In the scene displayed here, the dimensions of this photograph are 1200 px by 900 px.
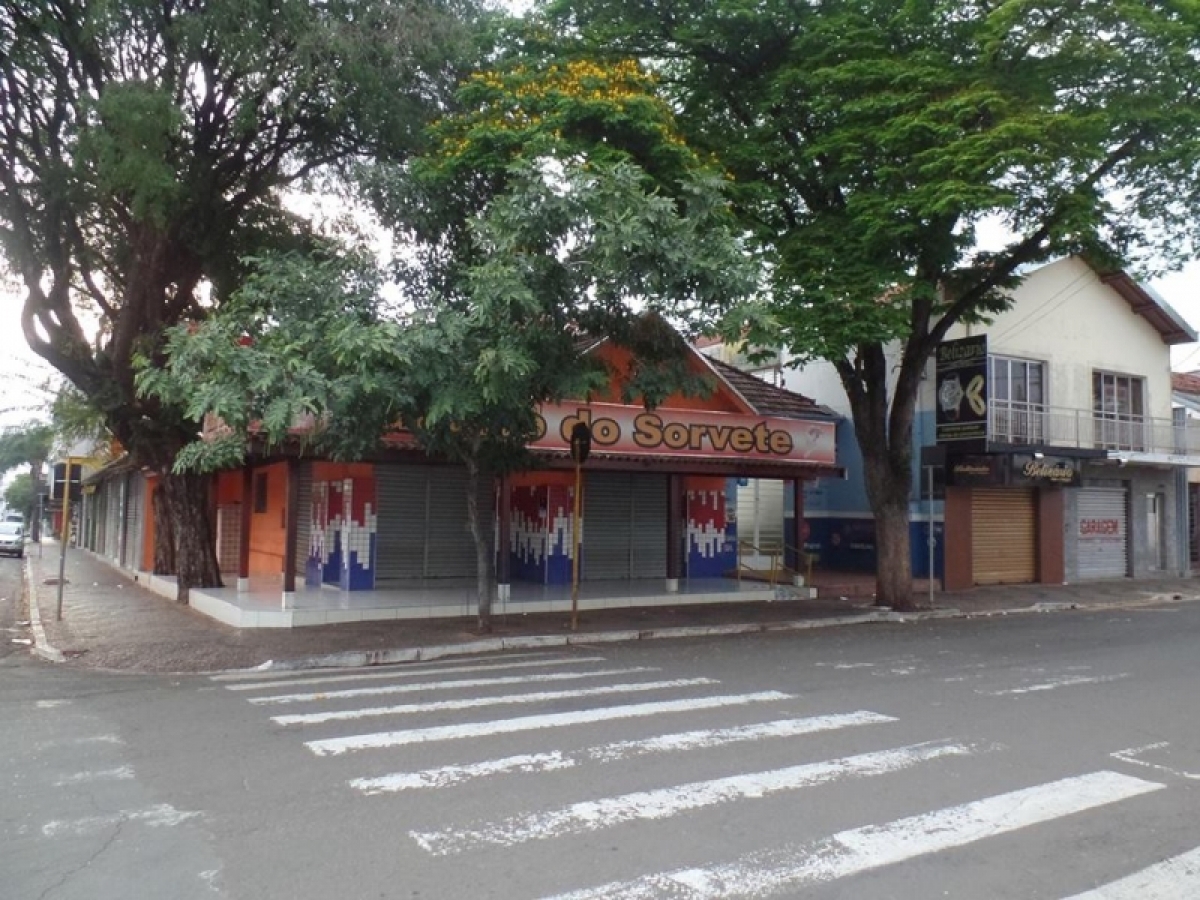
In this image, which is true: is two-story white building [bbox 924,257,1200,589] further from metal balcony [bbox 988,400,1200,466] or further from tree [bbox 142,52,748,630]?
tree [bbox 142,52,748,630]

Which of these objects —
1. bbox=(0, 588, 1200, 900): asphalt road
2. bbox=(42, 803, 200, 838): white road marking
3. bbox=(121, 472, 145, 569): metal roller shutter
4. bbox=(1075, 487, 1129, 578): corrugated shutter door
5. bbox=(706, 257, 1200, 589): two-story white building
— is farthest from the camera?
bbox=(1075, 487, 1129, 578): corrugated shutter door

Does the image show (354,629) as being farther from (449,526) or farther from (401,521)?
A: (449,526)

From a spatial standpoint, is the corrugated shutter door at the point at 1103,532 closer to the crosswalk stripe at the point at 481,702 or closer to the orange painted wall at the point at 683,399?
the orange painted wall at the point at 683,399

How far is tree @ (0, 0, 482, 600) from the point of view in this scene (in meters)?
14.1

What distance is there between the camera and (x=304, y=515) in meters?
20.9

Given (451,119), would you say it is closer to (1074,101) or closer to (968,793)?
(1074,101)

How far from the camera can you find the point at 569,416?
58.2 ft

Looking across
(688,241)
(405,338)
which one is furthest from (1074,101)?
A: (405,338)

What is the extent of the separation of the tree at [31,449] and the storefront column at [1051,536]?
2772cm

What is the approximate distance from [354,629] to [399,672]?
10.9 ft

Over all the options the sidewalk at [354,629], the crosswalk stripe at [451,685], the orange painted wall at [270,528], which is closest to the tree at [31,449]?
the orange painted wall at [270,528]

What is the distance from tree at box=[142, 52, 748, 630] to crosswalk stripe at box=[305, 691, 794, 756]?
13.7 feet

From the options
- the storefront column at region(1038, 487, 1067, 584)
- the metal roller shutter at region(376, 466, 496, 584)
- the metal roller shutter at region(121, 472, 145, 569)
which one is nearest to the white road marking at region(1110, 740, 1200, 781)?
the metal roller shutter at region(376, 466, 496, 584)

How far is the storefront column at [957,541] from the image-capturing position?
23.7m
